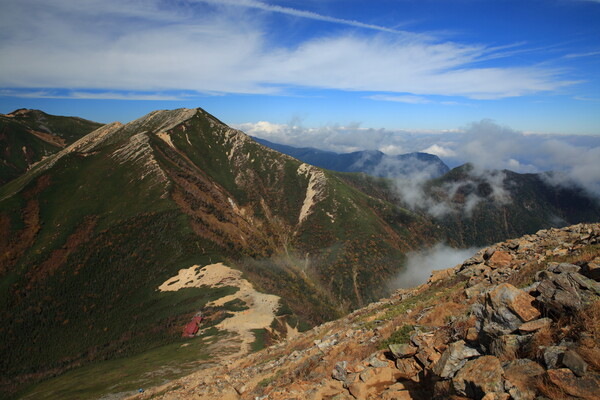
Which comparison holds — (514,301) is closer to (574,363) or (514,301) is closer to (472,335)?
(472,335)

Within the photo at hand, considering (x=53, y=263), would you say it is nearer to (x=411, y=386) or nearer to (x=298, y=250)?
(x=298, y=250)

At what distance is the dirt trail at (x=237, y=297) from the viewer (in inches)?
2760

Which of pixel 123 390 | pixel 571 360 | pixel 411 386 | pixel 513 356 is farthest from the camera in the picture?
pixel 123 390

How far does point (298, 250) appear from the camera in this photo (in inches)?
7313

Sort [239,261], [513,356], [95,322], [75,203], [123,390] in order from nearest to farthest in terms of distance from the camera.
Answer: [513,356]
[123,390]
[95,322]
[239,261]
[75,203]

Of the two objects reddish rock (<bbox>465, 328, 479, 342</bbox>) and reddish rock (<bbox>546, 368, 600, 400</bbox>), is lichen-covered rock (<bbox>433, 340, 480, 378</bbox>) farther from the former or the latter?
reddish rock (<bbox>546, 368, 600, 400</bbox>)

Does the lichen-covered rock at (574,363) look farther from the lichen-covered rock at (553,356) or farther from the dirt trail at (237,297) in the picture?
the dirt trail at (237,297)

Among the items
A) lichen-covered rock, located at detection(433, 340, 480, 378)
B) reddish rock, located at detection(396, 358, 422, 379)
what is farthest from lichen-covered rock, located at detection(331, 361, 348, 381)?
lichen-covered rock, located at detection(433, 340, 480, 378)

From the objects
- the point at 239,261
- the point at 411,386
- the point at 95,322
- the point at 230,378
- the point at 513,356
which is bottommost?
the point at 95,322

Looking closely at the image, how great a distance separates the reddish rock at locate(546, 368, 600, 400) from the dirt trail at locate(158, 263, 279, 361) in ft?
176

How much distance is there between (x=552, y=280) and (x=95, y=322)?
4667 inches

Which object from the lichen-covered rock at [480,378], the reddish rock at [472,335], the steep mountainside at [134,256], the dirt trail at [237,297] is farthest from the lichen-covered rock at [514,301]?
the steep mountainside at [134,256]

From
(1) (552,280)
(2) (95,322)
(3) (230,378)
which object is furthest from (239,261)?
(1) (552,280)

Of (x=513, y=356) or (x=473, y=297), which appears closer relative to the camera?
(x=513, y=356)
